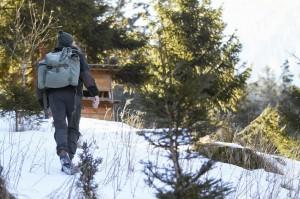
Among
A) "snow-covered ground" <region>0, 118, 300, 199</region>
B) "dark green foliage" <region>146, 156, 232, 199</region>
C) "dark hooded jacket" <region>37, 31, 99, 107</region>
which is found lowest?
"snow-covered ground" <region>0, 118, 300, 199</region>

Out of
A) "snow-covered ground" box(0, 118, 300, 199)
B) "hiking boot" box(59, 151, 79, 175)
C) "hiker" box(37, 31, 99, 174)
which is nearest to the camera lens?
"snow-covered ground" box(0, 118, 300, 199)

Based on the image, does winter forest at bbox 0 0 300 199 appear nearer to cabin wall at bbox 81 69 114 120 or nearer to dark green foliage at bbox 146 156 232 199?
dark green foliage at bbox 146 156 232 199

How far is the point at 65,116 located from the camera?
6059 millimetres

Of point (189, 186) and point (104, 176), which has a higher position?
point (189, 186)

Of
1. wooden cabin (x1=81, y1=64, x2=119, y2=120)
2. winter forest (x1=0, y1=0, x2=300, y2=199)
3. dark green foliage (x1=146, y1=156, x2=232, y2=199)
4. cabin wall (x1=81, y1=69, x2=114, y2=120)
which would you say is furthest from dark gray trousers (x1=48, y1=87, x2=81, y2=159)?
cabin wall (x1=81, y1=69, x2=114, y2=120)

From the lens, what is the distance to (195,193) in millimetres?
3115

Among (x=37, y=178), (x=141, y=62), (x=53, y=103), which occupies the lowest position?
(x=37, y=178)

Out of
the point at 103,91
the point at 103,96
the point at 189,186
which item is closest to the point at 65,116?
the point at 189,186

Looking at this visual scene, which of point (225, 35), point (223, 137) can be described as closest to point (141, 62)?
→ point (225, 35)

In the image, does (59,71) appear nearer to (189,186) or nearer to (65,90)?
(65,90)

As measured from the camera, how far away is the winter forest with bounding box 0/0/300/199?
3232 millimetres

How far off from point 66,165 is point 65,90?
858 mm

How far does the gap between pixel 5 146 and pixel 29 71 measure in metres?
12.3

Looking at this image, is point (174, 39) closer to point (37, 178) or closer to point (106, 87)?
point (106, 87)
